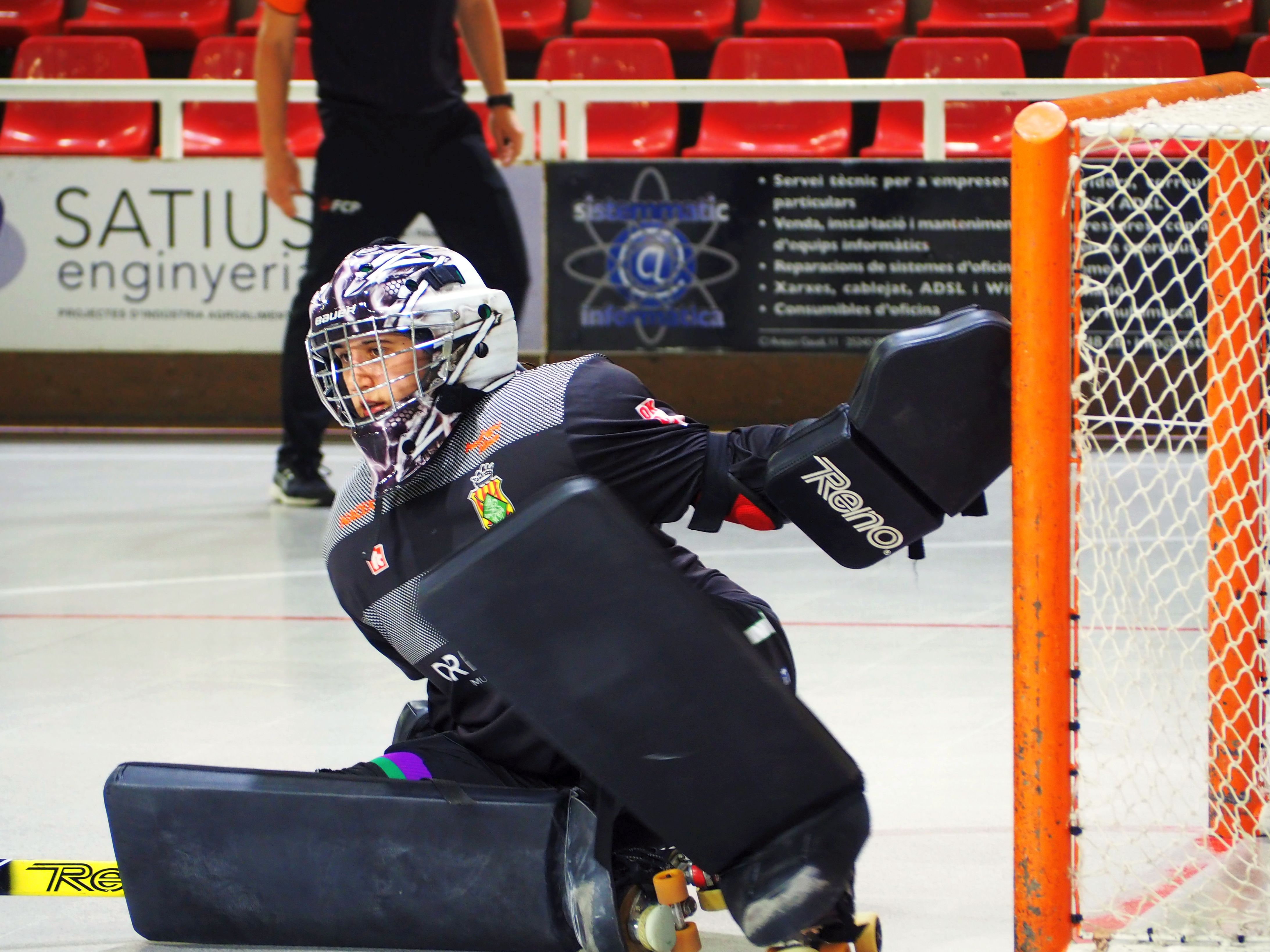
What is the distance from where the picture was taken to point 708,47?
8.55 metres

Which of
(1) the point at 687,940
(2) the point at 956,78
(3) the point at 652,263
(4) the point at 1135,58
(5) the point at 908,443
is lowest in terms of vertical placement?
(1) the point at 687,940

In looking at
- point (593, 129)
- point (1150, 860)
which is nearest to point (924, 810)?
point (1150, 860)

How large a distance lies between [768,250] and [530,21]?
2.82 metres

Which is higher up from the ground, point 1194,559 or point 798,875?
point 1194,559

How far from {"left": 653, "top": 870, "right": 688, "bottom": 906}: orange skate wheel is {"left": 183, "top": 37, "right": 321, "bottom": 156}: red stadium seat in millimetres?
6840

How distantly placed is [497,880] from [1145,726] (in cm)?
133

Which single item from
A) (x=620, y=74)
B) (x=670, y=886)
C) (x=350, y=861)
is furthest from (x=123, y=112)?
(x=670, y=886)

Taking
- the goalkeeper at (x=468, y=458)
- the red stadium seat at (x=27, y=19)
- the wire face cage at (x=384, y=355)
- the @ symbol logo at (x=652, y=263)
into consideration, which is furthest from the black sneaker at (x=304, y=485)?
the red stadium seat at (x=27, y=19)

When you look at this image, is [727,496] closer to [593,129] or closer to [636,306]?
[636,306]

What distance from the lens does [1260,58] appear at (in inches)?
291

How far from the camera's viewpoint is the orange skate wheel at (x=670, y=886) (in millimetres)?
1723

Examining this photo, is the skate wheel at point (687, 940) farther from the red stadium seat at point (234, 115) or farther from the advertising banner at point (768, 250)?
the red stadium seat at point (234, 115)

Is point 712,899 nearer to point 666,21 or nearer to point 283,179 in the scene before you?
point 283,179

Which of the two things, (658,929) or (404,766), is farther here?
(404,766)
